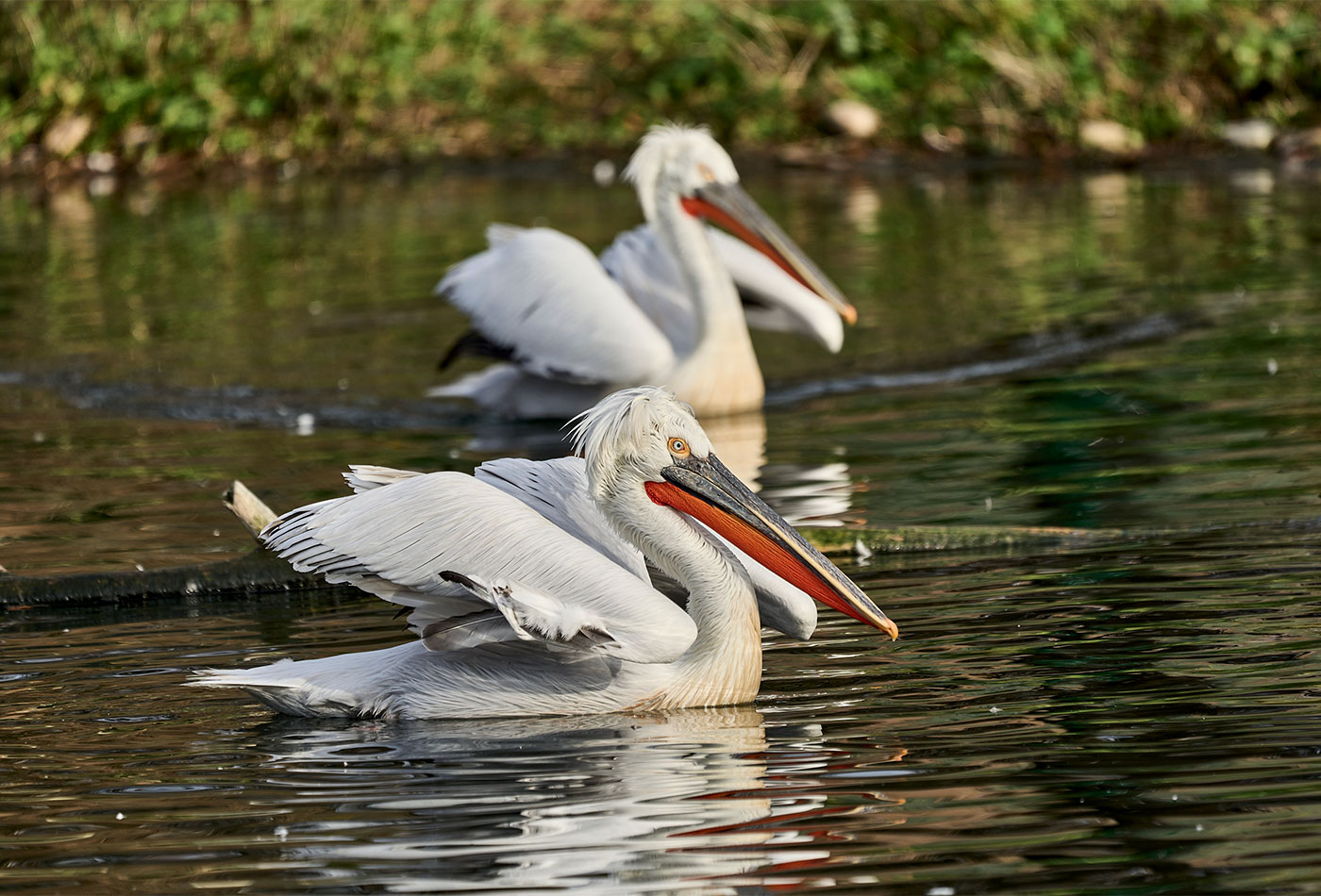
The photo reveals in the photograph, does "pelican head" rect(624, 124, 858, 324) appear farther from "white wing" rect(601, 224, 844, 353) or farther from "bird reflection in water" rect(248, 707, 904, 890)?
"bird reflection in water" rect(248, 707, 904, 890)

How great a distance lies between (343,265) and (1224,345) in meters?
5.73

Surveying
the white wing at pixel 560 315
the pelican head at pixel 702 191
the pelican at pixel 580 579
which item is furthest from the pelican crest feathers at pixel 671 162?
the pelican at pixel 580 579

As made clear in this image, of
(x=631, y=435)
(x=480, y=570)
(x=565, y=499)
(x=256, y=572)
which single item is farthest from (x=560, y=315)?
(x=480, y=570)

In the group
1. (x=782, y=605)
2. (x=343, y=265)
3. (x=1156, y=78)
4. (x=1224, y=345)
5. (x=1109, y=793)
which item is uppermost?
(x=1156, y=78)

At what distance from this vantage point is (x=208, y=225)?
47.6 ft

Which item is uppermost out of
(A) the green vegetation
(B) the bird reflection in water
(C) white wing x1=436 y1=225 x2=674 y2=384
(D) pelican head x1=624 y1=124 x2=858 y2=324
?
(A) the green vegetation

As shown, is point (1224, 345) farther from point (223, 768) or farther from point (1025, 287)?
point (223, 768)

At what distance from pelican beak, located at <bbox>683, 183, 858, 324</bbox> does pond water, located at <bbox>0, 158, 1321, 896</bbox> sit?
1.60 feet

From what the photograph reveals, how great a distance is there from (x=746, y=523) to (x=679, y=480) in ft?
0.55

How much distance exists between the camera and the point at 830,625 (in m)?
4.86

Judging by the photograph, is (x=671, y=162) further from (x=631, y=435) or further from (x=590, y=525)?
(x=631, y=435)

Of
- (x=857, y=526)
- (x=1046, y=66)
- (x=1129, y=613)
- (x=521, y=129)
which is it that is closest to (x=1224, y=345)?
(x=857, y=526)

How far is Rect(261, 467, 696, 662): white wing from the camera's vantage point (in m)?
3.90

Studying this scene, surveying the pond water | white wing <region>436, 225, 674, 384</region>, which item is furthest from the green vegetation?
white wing <region>436, 225, 674, 384</region>
